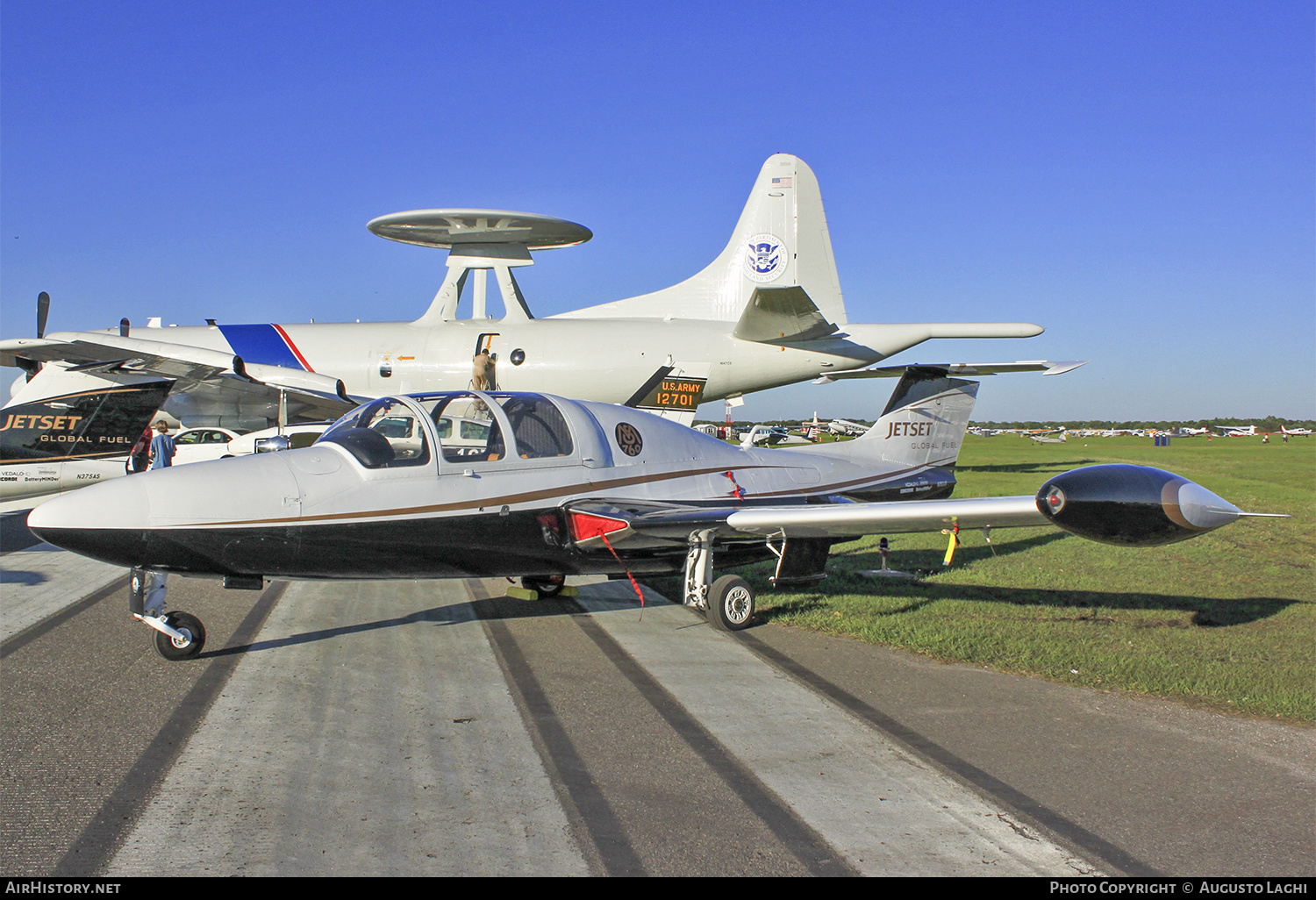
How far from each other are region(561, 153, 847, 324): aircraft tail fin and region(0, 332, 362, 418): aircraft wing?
962 cm

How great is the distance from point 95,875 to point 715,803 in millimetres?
2592

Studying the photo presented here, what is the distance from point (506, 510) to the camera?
734 cm

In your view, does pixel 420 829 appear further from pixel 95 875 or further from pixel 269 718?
pixel 269 718

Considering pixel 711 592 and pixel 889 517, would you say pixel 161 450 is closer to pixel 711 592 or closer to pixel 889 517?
pixel 711 592

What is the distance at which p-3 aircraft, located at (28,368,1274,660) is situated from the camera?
569 centimetres

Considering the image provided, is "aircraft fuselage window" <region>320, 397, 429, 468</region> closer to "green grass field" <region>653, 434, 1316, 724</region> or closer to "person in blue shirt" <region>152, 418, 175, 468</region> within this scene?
"person in blue shirt" <region>152, 418, 175, 468</region>

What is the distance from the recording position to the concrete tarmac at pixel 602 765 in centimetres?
354

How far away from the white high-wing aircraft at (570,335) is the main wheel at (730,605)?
28.9 ft

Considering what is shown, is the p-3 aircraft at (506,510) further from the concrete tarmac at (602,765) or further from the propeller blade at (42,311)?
the propeller blade at (42,311)

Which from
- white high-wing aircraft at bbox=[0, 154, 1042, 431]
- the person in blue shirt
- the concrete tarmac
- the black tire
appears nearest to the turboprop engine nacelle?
the concrete tarmac

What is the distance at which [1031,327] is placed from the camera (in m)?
20.5

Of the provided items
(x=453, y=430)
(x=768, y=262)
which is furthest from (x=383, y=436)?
(x=768, y=262)

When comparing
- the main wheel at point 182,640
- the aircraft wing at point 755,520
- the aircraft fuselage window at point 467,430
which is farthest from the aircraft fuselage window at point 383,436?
the main wheel at point 182,640

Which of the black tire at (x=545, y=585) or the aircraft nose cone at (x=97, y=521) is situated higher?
the aircraft nose cone at (x=97, y=521)
